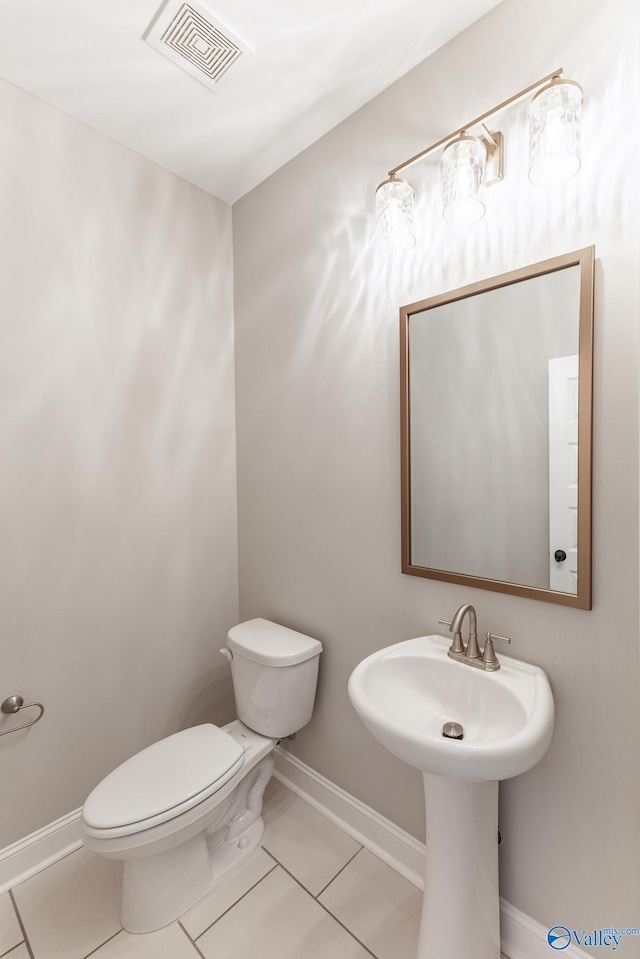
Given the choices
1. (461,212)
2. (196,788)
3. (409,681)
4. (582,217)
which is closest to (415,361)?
(461,212)

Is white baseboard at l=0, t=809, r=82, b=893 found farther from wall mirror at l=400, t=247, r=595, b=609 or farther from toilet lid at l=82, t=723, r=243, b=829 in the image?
wall mirror at l=400, t=247, r=595, b=609

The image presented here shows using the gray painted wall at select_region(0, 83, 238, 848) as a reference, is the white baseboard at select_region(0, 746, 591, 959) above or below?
below

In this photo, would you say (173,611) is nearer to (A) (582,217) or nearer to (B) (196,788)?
(B) (196,788)

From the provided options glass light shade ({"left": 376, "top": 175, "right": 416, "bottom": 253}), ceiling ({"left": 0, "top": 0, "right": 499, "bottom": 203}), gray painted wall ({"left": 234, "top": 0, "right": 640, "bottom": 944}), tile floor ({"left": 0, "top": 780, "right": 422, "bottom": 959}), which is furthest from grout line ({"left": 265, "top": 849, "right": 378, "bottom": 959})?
ceiling ({"left": 0, "top": 0, "right": 499, "bottom": 203})

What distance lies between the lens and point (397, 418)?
146cm

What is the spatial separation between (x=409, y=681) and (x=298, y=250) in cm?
159

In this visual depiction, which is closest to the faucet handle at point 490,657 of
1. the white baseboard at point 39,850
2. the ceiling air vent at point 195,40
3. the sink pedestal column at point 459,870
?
the sink pedestal column at point 459,870

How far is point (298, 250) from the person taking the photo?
1755 mm

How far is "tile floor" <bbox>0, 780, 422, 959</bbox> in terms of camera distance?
1237mm

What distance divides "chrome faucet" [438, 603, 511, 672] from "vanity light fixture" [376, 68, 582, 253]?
1.05 meters

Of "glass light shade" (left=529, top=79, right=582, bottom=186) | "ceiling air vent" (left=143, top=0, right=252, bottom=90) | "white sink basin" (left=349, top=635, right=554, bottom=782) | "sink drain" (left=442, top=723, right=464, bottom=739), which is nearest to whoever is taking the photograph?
"white sink basin" (left=349, top=635, right=554, bottom=782)

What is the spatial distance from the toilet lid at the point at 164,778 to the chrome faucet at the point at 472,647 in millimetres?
797

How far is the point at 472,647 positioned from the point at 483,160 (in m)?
1.26

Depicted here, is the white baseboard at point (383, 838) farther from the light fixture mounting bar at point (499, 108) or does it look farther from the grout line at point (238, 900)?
the light fixture mounting bar at point (499, 108)
